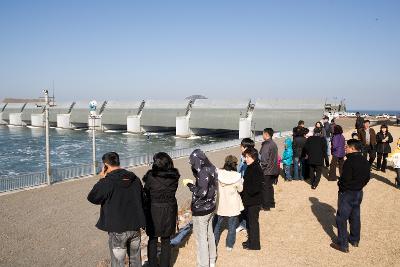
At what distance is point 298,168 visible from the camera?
39.8 feet

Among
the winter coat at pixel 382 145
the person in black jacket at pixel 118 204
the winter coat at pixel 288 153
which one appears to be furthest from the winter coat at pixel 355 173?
the winter coat at pixel 382 145

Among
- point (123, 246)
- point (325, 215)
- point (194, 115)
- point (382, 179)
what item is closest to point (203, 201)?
point (123, 246)

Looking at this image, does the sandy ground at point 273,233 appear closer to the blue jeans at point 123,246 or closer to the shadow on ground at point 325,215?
the shadow on ground at point 325,215

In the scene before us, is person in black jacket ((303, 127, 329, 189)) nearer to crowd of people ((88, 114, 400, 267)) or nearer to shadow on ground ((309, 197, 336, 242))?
shadow on ground ((309, 197, 336, 242))

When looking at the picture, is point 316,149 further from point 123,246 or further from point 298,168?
point 123,246

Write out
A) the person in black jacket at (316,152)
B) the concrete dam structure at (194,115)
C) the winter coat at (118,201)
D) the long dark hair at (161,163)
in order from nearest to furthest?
the winter coat at (118,201)
the long dark hair at (161,163)
the person in black jacket at (316,152)
the concrete dam structure at (194,115)

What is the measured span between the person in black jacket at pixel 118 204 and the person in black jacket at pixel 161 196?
27cm

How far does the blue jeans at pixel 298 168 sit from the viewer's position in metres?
12.0

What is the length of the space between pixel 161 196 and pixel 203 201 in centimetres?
68

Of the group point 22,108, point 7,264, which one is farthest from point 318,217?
point 22,108

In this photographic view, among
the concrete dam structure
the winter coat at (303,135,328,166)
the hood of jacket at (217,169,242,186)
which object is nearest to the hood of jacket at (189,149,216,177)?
A: the hood of jacket at (217,169,242,186)

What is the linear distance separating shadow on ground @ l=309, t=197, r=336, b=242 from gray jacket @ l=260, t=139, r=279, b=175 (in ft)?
4.76

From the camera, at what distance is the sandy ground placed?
20.9 ft

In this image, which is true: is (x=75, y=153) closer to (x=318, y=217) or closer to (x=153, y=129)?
(x=153, y=129)
